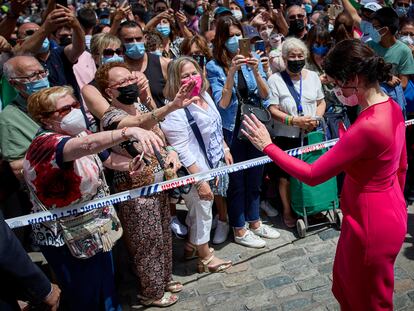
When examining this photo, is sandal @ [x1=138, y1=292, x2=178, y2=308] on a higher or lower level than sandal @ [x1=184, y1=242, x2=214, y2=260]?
higher

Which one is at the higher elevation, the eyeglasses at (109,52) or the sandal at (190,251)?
the eyeglasses at (109,52)

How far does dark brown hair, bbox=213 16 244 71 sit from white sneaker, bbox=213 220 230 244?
1.69 metres

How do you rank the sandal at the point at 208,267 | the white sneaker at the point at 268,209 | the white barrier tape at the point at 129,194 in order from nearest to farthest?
1. the white barrier tape at the point at 129,194
2. the sandal at the point at 208,267
3. the white sneaker at the point at 268,209

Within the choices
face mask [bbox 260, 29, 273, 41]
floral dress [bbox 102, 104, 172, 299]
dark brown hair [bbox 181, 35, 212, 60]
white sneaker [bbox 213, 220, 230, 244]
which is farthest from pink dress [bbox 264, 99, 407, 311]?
face mask [bbox 260, 29, 273, 41]

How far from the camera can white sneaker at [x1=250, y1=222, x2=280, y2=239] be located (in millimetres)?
4500

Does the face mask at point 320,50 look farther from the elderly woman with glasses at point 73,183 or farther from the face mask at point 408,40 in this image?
the elderly woman with glasses at point 73,183

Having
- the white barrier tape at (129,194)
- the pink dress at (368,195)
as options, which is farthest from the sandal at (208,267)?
the pink dress at (368,195)

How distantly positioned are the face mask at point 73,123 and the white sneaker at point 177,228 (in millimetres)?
2312

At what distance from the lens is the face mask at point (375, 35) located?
4.81 metres

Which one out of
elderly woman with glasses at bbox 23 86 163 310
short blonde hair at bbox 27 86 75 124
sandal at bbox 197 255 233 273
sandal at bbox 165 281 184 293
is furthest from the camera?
sandal at bbox 197 255 233 273

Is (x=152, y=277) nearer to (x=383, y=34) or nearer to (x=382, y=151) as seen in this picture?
(x=382, y=151)

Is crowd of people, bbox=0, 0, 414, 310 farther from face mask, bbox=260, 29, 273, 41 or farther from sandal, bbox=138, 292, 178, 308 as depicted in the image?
face mask, bbox=260, 29, 273, 41

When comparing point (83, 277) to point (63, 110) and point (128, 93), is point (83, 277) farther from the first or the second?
point (128, 93)

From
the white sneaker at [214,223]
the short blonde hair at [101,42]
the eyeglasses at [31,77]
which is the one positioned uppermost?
the eyeglasses at [31,77]
